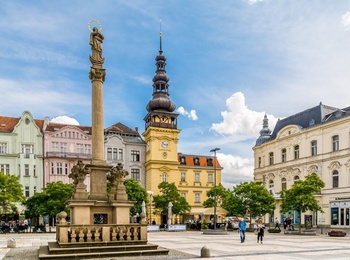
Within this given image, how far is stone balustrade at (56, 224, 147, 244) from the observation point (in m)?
17.6

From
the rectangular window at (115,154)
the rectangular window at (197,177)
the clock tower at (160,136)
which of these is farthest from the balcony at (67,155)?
the rectangular window at (197,177)

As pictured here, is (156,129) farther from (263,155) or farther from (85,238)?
(85,238)

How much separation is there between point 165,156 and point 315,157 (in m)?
22.8

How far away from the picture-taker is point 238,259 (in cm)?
1698

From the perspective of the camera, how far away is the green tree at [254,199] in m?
43.5

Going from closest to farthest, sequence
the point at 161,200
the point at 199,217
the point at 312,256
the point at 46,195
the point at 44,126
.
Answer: the point at 312,256 < the point at 46,195 < the point at 161,200 < the point at 44,126 < the point at 199,217

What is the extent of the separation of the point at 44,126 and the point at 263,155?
33.6m

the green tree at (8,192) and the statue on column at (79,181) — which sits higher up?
the statue on column at (79,181)

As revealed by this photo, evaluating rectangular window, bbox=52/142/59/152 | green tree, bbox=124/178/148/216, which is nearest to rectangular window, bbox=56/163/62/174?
rectangular window, bbox=52/142/59/152

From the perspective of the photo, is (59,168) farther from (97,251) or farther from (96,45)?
(97,251)

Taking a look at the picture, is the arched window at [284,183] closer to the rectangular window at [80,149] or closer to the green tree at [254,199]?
the green tree at [254,199]

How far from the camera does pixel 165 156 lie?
6322 cm

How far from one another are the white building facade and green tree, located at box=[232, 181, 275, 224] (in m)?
8.56

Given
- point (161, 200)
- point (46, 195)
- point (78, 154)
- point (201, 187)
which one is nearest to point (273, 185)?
point (201, 187)
